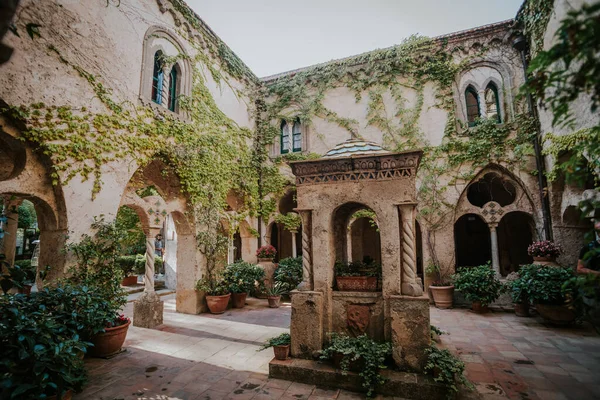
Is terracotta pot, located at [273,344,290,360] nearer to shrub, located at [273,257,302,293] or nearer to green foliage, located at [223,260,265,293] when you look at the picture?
green foliage, located at [223,260,265,293]

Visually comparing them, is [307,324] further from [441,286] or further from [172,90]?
[172,90]

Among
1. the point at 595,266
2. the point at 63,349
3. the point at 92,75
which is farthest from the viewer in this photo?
the point at 92,75

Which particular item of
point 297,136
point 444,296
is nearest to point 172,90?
point 297,136

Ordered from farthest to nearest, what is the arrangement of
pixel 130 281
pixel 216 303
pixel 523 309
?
pixel 130 281, pixel 216 303, pixel 523 309

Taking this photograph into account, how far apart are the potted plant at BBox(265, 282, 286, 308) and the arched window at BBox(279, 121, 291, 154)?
16.3 ft

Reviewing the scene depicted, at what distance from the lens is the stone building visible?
5.07 m

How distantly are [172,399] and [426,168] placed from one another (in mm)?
8688

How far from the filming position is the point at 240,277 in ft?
27.6

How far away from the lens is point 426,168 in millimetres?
9461

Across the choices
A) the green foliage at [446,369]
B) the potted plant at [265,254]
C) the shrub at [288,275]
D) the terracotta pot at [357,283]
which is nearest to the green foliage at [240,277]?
the shrub at [288,275]

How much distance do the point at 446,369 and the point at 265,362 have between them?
2512mm

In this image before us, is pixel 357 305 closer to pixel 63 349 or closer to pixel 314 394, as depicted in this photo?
pixel 314 394

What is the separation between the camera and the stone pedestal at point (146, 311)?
6.36 meters

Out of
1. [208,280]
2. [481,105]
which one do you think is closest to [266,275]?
[208,280]
